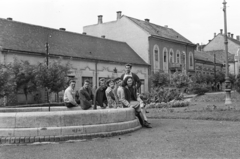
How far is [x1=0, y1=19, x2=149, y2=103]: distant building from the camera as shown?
2827 cm

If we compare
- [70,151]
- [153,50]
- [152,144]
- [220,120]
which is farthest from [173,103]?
[153,50]

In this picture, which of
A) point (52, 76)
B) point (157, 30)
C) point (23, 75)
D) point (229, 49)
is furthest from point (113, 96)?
point (229, 49)

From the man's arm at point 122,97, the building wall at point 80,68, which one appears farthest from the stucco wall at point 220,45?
the man's arm at point 122,97

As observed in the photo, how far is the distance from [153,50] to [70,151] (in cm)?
3717

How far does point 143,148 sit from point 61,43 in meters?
28.2

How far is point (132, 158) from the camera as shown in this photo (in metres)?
6.32

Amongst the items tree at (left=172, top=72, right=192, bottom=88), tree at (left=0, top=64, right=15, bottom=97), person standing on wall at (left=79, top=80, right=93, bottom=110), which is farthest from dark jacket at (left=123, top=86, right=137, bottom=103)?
tree at (left=172, top=72, right=192, bottom=88)

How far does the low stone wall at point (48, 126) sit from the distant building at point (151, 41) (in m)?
34.5

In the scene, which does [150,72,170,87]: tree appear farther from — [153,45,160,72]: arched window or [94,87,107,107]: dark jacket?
[94,87,107,107]: dark jacket

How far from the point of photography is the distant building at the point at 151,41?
42.9m

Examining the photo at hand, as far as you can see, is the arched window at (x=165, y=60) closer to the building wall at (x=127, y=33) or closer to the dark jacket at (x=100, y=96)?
the building wall at (x=127, y=33)

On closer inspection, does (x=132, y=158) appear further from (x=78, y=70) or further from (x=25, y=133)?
(x=78, y=70)

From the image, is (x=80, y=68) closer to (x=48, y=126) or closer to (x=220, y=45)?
(x=48, y=126)

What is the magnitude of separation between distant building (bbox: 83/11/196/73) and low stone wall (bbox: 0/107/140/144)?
113ft
